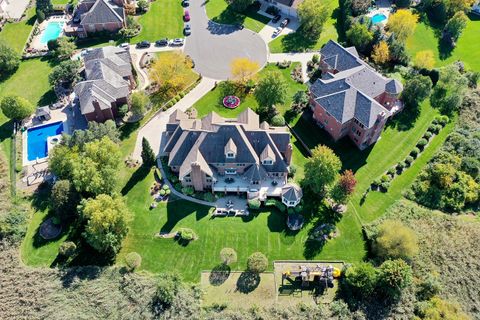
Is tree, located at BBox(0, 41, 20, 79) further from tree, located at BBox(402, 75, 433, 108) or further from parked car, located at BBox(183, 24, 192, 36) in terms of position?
tree, located at BBox(402, 75, 433, 108)

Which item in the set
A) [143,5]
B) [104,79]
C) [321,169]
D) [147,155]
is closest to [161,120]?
[147,155]

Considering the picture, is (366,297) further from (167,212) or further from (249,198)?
(167,212)

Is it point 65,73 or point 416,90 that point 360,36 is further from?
point 65,73

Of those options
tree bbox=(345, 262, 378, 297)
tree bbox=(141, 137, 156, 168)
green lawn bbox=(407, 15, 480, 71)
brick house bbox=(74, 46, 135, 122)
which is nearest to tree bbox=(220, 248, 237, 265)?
tree bbox=(345, 262, 378, 297)

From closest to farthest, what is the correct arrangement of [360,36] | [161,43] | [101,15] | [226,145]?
[226,145]
[360,36]
[161,43]
[101,15]

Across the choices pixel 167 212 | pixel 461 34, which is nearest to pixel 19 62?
pixel 167 212

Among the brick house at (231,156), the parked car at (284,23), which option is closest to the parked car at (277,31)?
the parked car at (284,23)
